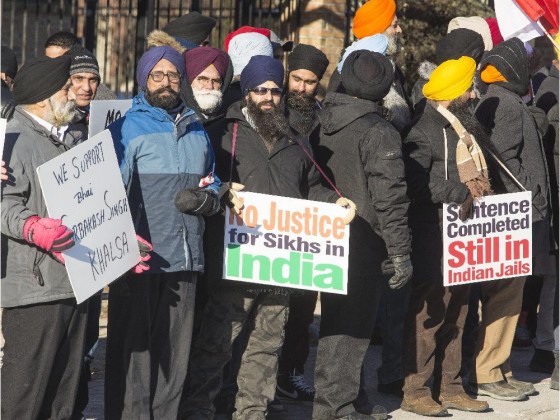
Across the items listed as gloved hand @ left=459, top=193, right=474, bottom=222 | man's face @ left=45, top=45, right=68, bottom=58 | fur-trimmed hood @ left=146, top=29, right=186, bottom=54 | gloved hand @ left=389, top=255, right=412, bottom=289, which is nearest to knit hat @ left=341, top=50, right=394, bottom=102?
gloved hand @ left=459, top=193, right=474, bottom=222

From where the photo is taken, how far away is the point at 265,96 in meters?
6.81

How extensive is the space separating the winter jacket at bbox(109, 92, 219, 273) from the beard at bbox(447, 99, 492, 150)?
6.70 ft

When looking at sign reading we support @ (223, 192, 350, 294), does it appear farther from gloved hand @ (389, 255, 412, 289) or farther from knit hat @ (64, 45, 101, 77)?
knit hat @ (64, 45, 101, 77)

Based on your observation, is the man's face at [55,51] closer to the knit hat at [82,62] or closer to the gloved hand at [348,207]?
the knit hat at [82,62]

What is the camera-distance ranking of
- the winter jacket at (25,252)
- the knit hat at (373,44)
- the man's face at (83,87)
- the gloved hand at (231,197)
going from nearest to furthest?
the winter jacket at (25,252), the gloved hand at (231,197), the man's face at (83,87), the knit hat at (373,44)

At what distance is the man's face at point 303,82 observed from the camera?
7.86 metres

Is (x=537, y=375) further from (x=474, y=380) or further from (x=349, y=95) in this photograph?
(x=349, y=95)

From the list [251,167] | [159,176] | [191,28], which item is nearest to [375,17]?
[191,28]

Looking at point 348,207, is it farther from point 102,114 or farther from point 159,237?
point 102,114

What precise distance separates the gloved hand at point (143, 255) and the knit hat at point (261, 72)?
4.00ft

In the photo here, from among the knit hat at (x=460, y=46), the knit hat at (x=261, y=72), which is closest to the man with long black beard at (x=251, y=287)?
the knit hat at (x=261, y=72)

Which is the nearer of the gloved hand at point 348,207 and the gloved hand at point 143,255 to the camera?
the gloved hand at point 143,255

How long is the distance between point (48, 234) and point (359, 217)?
2.28 metres

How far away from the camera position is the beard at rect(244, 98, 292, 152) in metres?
6.75
